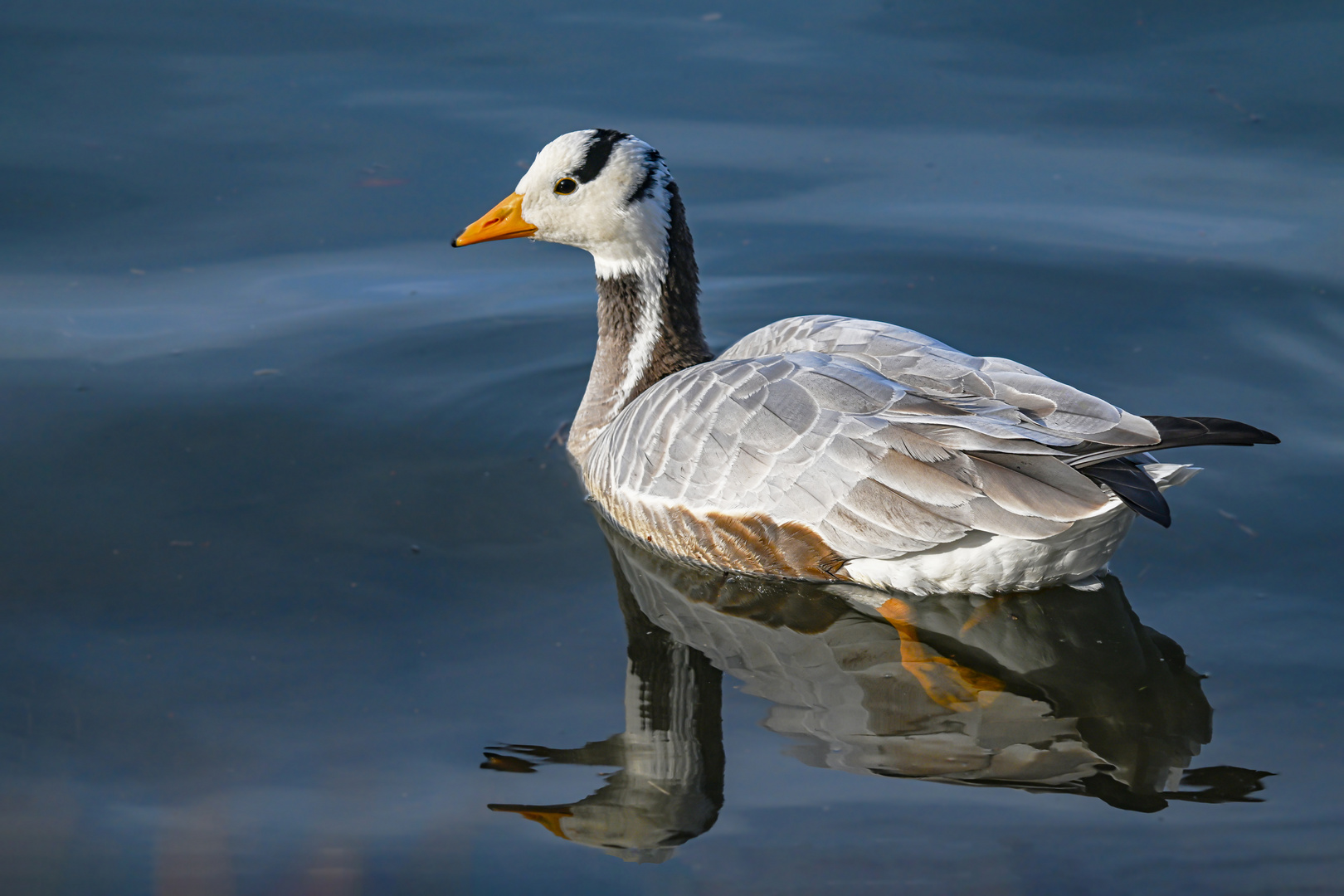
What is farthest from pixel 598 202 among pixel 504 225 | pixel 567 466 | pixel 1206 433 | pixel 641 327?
pixel 1206 433

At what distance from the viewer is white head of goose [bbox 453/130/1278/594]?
5508 millimetres

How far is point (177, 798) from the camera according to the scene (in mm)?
4930

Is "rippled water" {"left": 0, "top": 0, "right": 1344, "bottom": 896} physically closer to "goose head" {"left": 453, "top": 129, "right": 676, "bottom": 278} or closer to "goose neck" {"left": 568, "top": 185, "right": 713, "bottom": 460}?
"goose neck" {"left": 568, "top": 185, "right": 713, "bottom": 460}

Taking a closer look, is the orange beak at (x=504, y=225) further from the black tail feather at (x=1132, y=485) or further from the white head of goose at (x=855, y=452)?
the black tail feather at (x=1132, y=485)

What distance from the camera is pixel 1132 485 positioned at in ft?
17.2

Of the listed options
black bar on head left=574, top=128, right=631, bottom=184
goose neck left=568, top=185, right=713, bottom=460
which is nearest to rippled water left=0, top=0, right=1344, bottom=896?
goose neck left=568, top=185, right=713, bottom=460

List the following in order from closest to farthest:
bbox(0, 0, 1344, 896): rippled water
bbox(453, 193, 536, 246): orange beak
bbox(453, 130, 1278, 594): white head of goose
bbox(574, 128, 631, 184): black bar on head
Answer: bbox(0, 0, 1344, 896): rippled water < bbox(453, 130, 1278, 594): white head of goose < bbox(574, 128, 631, 184): black bar on head < bbox(453, 193, 536, 246): orange beak

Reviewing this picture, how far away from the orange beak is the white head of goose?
1.5 inches

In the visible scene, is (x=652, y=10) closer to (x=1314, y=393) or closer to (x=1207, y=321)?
(x=1207, y=321)

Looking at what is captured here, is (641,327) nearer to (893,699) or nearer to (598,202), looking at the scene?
(598,202)

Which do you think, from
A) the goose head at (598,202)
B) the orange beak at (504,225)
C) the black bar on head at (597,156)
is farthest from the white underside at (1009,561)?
the orange beak at (504,225)

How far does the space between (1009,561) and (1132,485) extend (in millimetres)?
757

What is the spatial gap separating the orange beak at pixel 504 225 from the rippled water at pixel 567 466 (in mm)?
1178

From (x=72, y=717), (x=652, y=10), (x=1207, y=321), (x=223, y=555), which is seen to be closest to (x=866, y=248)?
(x=1207, y=321)
